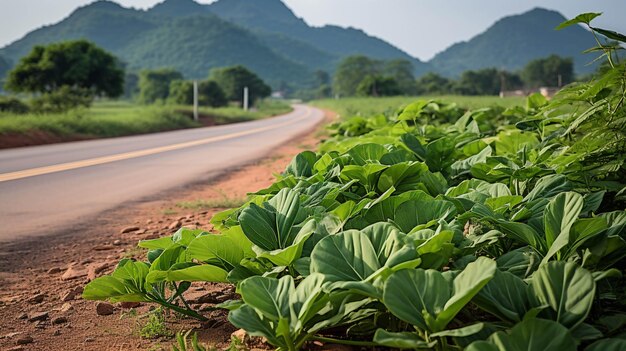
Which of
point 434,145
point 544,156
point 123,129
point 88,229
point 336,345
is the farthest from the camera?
point 123,129

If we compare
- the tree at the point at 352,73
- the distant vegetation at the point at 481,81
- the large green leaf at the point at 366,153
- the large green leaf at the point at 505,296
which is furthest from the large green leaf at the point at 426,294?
the tree at the point at 352,73

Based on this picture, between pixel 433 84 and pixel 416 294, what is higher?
pixel 433 84

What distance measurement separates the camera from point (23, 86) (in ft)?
127

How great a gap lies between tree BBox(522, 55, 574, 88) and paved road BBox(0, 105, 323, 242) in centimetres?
10983

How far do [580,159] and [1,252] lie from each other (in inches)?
136

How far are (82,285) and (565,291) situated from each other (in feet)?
7.39

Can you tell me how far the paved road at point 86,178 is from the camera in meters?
4.96

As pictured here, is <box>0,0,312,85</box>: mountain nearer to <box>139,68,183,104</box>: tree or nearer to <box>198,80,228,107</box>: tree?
<box>139,68,183,104</box>: tree

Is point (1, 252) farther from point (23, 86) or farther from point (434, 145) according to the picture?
point (23, 86)

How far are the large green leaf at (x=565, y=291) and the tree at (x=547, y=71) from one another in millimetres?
117015

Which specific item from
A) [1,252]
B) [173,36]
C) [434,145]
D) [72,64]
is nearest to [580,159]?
[434,145]

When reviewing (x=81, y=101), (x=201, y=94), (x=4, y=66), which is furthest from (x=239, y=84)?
(x=4, y=66)

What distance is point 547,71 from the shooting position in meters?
115

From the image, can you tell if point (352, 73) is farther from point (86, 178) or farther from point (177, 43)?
point (86, 178)
